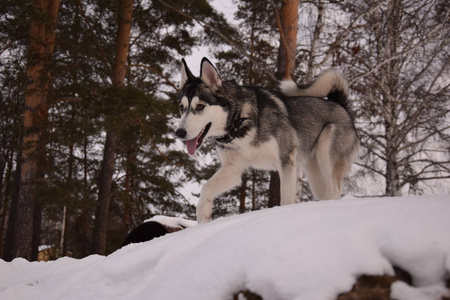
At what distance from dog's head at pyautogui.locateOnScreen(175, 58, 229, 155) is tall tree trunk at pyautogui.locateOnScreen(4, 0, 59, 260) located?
6.71m

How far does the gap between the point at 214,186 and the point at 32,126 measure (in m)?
7.13

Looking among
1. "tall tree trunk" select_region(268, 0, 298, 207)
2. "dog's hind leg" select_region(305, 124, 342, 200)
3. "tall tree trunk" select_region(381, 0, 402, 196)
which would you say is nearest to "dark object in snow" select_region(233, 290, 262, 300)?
"dog's hind leg" select_region(305, 124, 342, 200)

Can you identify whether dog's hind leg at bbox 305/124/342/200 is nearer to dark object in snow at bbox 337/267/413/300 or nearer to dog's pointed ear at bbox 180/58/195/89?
dog's pointed ear at bbox 180/58/195/89

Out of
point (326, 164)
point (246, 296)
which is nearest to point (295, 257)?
point (246, 296)

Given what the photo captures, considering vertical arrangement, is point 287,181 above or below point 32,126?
below

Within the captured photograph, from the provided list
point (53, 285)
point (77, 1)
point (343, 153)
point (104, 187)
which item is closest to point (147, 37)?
point (77, 1)

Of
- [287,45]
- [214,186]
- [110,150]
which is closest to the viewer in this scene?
[214,186]

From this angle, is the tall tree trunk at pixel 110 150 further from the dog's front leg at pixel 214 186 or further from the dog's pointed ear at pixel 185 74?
the dog's front leg at pixel 214 186

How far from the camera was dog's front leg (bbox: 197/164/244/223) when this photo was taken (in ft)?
13.9

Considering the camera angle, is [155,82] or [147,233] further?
[155,82]

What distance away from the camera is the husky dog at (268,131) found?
13.4ft

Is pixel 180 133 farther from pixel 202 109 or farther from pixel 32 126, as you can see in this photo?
pixel 32 126

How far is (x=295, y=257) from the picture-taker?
192 centimetres

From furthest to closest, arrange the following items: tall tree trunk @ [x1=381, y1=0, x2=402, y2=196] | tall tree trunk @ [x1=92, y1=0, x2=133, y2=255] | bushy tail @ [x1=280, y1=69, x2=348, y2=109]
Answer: tall tree trunk @ [x1=92, y1=0, x2=133, y2=255]
tall tree trunk @ [x1=381, y1=0, x2=402, y2=196]
bushy tail @ [x1=280, y1=69, x2=348, y2=109]
